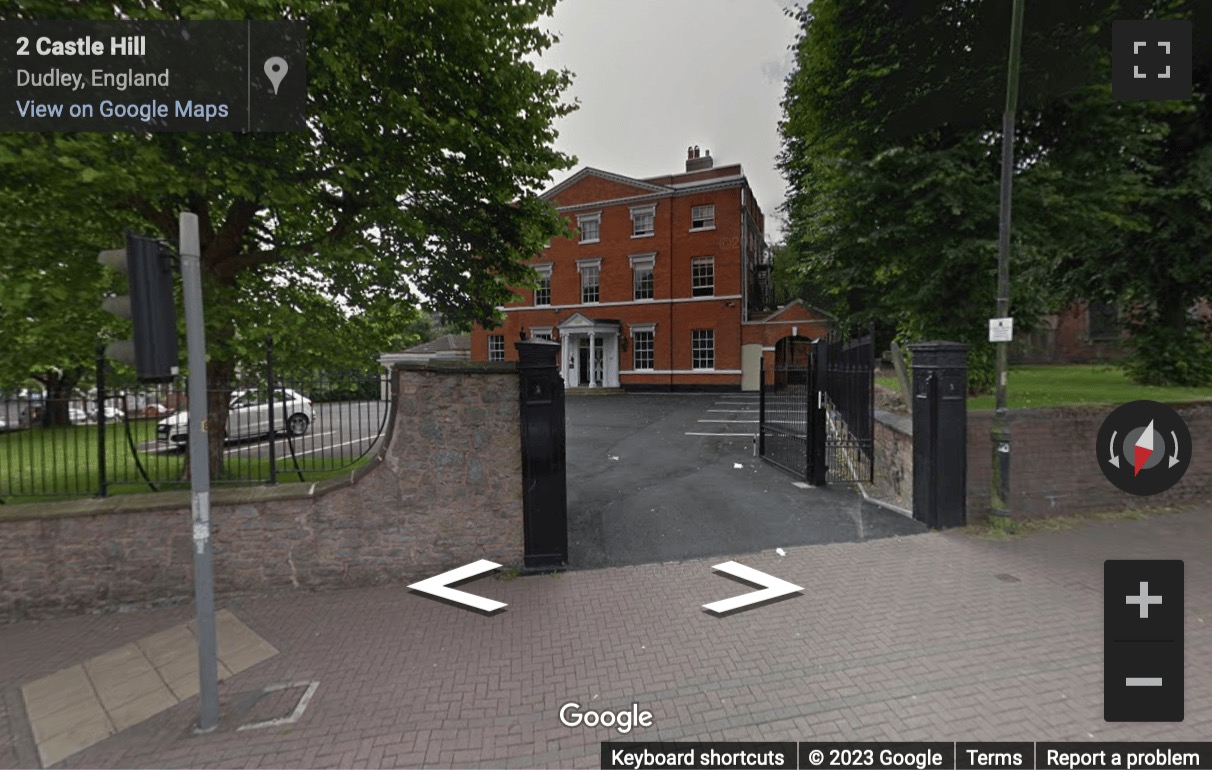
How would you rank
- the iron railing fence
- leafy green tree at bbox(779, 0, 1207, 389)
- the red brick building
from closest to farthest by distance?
the iron railing fence < leafy green tree at bbox(779, 0, 1207, 389) < the red brick building

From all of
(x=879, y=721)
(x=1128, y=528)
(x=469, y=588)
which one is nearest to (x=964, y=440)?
(x=1128, y=528)

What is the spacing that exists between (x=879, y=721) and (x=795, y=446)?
6.21m

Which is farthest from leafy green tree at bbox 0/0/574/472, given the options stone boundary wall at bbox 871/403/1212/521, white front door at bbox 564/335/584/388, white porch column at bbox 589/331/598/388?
white front door at bbox 564/335/584/388

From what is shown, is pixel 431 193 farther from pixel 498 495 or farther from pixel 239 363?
pixel 498 495

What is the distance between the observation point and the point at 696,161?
31859 millimetres

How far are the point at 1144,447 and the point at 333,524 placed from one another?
10315mm

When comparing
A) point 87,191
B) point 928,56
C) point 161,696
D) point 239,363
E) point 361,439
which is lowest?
point 161,696

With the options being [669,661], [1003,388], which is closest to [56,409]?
[669,661]

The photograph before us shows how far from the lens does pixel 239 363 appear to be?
680 cm

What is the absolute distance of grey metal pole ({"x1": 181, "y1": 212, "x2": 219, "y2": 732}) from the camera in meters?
3.16

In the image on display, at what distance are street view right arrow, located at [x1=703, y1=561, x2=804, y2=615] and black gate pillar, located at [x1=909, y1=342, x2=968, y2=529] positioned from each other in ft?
8.81

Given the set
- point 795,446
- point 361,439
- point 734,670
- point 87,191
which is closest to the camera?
point 734,670
